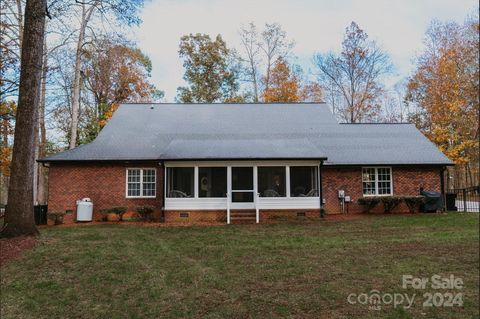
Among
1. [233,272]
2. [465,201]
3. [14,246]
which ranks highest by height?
[465,201]

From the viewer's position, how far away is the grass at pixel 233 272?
556 cm

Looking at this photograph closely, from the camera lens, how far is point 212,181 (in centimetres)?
1838

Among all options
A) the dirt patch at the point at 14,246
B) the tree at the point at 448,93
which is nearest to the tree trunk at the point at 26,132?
the dirt patch at the point at 14,246

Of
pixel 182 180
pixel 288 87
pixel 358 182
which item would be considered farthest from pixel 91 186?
pixel 288 87

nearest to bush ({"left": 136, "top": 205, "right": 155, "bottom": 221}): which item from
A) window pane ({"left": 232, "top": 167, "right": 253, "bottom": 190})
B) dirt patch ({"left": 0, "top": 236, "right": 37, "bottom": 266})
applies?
window pane ({"left": 232, "top": 167, "right": 253, "bottom": 190})

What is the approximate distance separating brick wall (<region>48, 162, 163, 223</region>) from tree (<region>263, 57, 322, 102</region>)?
1931 centimetres

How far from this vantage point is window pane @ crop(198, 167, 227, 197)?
1812 cm

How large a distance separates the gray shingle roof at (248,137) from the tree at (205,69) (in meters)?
13.9

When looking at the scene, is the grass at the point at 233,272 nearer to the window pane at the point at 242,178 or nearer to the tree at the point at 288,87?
the window pane at the point at 242,178

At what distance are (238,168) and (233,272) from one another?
36.8ft

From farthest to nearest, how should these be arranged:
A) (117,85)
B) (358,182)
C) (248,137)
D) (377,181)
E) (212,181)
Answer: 1. (117,85)
2. (248,137)
3. (212,181)
4. (377,181)
5. (358,182)

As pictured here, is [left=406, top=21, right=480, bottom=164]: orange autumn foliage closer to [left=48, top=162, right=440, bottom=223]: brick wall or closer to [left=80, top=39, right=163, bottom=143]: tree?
[left=48, top=162, right=440, bottom=223]: brick wall

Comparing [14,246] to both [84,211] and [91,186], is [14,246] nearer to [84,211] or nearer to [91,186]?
[84,211]

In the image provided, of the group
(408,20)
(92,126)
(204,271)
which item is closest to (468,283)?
(204,271)
